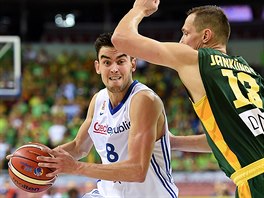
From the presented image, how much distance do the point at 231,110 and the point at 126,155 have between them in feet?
4.31

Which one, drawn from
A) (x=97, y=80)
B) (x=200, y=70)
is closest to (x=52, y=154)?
(x=200, y=70)

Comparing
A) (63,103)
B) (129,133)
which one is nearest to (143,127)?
(129,133)

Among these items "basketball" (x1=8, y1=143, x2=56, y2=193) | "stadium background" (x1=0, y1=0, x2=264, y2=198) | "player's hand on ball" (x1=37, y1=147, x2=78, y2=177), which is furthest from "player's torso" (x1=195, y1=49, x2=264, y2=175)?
"stadium background" (x1=0, y1=0, x2=264, y2=198)

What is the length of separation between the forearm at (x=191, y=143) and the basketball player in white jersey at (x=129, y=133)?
0.47 metres

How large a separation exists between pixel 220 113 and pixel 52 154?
1.22 m

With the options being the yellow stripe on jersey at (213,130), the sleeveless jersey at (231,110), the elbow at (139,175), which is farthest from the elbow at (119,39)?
the elbow at (139,175)

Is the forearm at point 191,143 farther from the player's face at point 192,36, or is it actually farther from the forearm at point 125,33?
the forearm at point 125,33

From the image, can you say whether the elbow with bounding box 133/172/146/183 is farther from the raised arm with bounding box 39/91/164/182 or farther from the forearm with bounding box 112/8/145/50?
the forearm with bounding box 112/8/145/50

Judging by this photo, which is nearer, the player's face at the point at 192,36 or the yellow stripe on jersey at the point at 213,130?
the yellow stripe on jersey at the point at 213,130

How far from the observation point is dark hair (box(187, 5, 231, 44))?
12.5ft

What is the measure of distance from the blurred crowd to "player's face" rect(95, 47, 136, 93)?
7.05m

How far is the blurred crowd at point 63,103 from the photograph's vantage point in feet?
42.0

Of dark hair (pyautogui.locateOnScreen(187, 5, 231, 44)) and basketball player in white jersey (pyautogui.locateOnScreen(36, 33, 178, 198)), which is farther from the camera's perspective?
basketball player in white jersey (pyautogui.locateOnScreen(36, 33, 178, 198))

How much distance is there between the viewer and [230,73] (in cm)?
355
